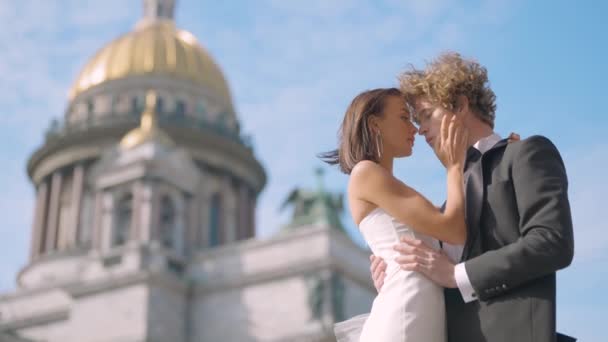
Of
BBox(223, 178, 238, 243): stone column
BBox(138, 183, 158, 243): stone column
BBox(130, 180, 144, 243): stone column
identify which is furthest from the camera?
BBox(223, 178, 238, 243): stone column

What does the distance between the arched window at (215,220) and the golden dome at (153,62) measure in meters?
5.51

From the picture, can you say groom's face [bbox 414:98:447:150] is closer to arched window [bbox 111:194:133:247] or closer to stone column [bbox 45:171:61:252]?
arched window [bbox 111:194:133:247]

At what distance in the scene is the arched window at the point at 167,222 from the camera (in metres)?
36.8

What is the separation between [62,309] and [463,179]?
3430 cm

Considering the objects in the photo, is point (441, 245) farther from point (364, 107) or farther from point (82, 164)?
point (82, 164)

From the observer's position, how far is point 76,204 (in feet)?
145

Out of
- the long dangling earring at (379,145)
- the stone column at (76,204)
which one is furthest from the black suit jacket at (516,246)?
the stone column at (76,204)

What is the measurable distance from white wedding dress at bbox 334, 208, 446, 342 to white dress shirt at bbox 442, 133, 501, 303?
67mm

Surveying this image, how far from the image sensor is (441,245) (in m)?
4.11

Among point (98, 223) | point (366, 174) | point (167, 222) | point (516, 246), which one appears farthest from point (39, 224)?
point (516, 246)

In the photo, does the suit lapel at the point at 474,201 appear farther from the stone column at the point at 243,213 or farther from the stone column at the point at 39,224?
the stone column at the point at 39,224

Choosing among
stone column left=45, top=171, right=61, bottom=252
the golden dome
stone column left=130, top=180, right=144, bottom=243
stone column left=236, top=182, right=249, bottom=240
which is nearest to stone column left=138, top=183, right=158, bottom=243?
stone column left=130, top=180, right=144, bottom=243

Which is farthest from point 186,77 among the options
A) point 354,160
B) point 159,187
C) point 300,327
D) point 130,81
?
point 354,160

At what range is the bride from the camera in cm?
383
